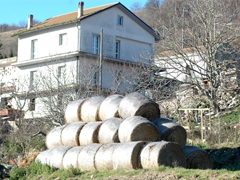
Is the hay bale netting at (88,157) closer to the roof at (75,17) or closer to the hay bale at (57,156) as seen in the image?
the hay bale at (57,156)

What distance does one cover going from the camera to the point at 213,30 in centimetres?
3488

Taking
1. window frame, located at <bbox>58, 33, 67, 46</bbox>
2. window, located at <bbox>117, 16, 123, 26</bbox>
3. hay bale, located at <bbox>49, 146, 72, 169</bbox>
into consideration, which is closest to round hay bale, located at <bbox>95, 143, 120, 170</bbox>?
hay bale, located at <bbox>49, 146, 72, 169</bbox>

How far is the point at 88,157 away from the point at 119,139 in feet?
3.56

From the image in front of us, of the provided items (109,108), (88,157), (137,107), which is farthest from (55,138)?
(137,107)

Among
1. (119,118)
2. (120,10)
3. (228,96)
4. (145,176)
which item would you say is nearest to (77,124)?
(119,118)

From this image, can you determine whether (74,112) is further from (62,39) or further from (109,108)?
(62,39)

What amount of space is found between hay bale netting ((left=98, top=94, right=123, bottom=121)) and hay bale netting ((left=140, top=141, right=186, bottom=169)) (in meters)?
2.73

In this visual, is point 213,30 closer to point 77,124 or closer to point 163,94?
point 163,94

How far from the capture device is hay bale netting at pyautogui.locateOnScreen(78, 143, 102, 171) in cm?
1625

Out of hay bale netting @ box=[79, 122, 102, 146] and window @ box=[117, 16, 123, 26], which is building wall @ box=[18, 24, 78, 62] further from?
hay bale netting @ box=[79, 122, 102, 146]

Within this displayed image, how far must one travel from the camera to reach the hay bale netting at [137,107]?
1645 cm

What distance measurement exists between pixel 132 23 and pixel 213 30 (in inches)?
689

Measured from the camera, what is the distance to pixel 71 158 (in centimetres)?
1712

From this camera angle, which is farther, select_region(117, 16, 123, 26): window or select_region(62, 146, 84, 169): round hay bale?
select_region(117, 16, 123, 26): window
